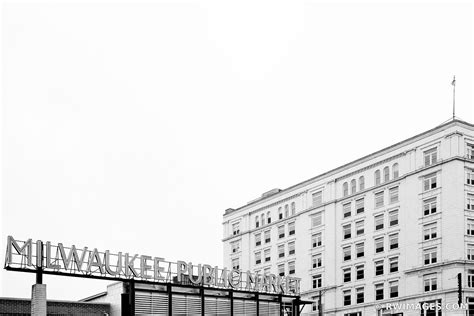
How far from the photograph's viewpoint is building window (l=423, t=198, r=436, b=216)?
9288 cm

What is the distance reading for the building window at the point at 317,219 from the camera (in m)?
111

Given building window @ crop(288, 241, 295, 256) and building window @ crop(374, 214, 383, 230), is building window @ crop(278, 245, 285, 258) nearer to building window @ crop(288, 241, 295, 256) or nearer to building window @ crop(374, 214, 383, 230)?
building window @ crop(288, 241, 295, 256)

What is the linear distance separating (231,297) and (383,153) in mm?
41361

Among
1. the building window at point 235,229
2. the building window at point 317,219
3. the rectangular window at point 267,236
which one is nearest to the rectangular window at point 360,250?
the building window at point 317,219

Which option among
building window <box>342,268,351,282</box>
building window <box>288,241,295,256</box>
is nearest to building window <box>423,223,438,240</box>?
building window <box>342,268,351,282</box>

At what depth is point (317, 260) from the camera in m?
111

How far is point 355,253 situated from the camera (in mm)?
104000

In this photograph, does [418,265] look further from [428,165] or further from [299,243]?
[299,243]

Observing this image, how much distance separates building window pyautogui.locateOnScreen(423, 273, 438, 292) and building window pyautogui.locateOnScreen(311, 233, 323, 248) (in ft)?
68.7

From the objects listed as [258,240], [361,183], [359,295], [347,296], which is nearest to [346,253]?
[347,296]

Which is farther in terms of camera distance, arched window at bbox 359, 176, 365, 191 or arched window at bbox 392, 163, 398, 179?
arched window at bbox 359, 176, 365, 191

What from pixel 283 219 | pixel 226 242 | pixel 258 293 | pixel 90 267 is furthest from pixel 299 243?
pixel 90 267

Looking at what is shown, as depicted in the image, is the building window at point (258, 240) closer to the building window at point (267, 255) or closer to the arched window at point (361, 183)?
the building window at point (267, 255)

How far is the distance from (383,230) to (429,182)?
9496 mm
